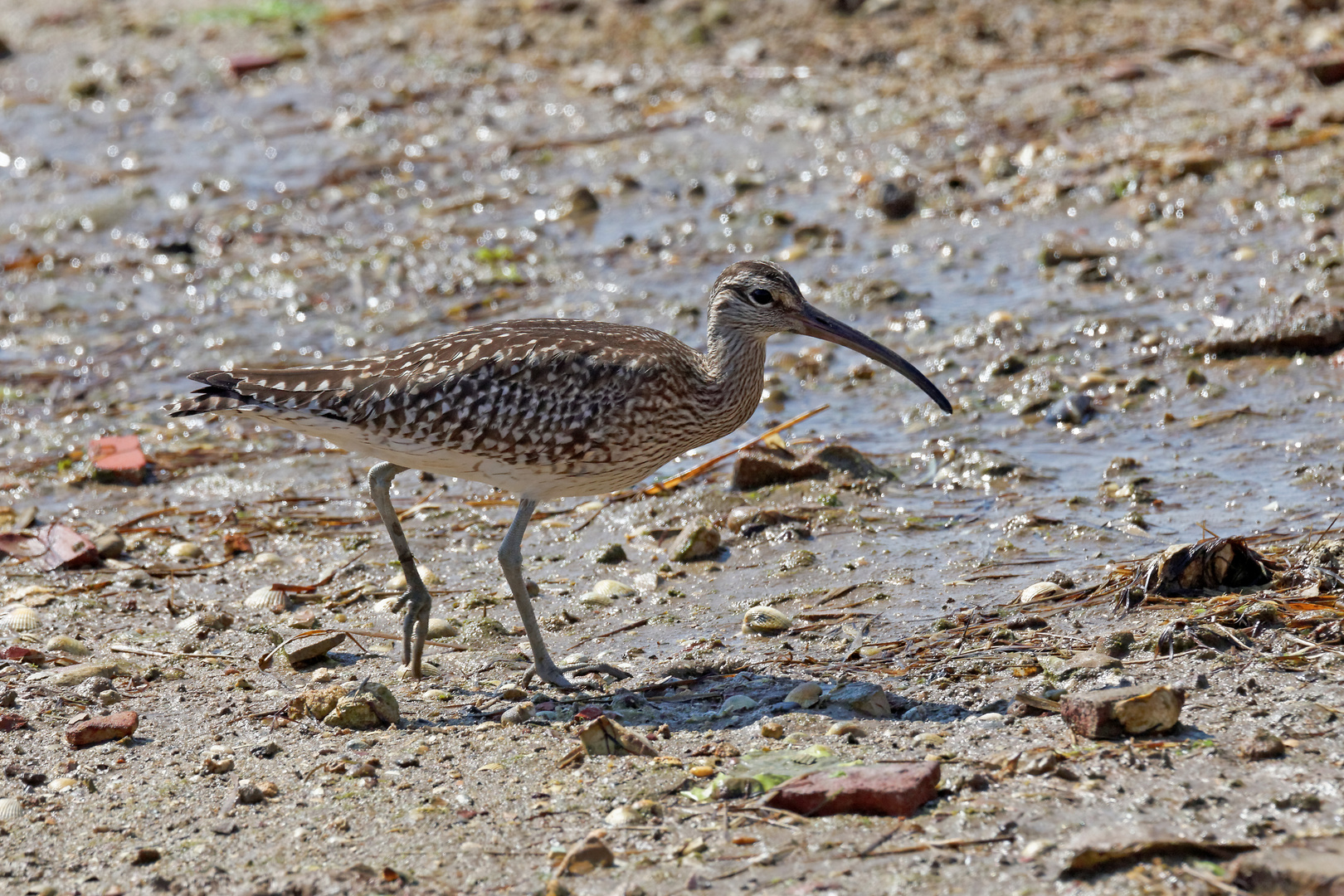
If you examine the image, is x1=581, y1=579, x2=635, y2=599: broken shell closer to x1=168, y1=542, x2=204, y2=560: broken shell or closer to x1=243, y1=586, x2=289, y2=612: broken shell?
x1=243, y1=586, x2=289, y2=612: broken shell

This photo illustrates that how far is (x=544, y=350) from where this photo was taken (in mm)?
7027

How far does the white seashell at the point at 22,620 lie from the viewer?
738cm

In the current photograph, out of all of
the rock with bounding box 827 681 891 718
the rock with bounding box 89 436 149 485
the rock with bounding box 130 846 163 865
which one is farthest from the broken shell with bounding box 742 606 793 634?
→ the rock with bounding box 89 436 149 485

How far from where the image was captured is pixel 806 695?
6.08m

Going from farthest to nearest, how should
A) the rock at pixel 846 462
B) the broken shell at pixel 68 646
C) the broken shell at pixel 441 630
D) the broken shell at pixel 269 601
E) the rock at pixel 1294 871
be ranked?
the rock at pixel 846 462
the broken shell at pixel 269 601
the broken shell at pixel 441 630
the broken shell at pixel 68 646
the rock at pixel 1294 871

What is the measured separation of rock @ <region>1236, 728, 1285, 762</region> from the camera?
16.6 feet

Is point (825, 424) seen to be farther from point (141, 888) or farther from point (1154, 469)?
point (141, 888)

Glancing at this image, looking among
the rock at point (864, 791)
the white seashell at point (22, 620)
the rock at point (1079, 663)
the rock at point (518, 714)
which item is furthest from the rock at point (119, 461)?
the rock at point (1079, 663)

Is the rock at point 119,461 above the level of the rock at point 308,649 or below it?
above

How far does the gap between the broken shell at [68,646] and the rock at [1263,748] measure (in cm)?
512

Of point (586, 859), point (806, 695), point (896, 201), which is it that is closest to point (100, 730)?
point (586, 859)

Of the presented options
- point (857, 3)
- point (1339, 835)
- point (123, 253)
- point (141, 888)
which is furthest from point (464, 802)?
point (857, 3)

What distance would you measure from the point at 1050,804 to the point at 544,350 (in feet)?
10.5

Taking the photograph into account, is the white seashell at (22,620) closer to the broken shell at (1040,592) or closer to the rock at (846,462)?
the rock at (846,462)
